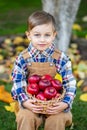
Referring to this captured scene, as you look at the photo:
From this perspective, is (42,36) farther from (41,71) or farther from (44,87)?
(44,87)

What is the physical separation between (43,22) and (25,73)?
0.46m

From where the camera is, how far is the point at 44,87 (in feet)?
13.3

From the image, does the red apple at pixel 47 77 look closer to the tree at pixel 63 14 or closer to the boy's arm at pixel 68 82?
the boy's arm at pixel 68 82

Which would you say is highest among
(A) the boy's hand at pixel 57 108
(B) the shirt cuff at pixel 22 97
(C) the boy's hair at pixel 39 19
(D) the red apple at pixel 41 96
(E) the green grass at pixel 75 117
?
(C) the boy's hair at pixel 39 19

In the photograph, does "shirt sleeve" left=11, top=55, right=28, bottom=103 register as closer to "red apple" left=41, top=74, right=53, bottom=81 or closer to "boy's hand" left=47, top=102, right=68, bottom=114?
"red apple" left=41, top=74, right=53, bottom=81

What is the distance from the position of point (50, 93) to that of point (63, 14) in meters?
3.10

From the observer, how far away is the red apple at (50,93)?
4.00 metres

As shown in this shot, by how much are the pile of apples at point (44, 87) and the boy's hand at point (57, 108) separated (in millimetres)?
72

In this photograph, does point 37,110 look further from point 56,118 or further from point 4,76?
point 4,76

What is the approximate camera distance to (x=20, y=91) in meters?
4.18

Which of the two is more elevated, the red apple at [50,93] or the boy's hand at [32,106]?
the red apple at [50,93]

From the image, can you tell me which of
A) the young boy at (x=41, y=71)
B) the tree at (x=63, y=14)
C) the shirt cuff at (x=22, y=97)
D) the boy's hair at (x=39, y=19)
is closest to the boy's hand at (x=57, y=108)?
the young boy at (x=41, y=71)

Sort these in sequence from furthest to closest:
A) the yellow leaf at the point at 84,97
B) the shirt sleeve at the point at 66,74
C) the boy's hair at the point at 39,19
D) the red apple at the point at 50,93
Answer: the yellow leaf at the point at 84,97 → the shirt sleeve at the point at 66,74 → the boy's hair at the point at 39,19 → the red apple at the point at 50,93

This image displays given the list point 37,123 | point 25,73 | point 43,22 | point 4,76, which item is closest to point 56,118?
point 37,123
